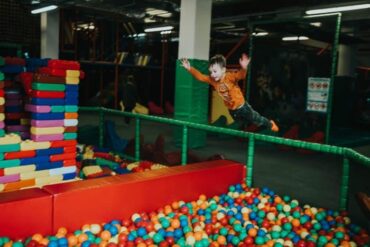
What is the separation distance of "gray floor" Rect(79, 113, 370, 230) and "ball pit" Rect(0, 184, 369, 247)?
40 centimetres

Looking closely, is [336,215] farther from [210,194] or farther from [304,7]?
[304,7]

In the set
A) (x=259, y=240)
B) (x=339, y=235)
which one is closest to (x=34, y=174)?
(x=259, y=240)

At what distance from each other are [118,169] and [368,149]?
22.4 feet

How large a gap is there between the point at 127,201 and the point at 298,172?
4.08m

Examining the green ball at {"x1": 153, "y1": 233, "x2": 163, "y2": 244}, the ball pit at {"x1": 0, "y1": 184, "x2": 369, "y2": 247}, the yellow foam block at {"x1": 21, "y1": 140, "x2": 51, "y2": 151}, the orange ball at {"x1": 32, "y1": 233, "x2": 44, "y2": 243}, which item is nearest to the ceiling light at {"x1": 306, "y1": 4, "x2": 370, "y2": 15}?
the ball pit at {"x1": 0, "y1": 184, "x2": 369, "y2": 247}

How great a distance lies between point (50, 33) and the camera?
527 inches

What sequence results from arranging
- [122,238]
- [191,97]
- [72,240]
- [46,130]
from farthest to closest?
[191,97]
[46,130]
[122,238]
[72,240]

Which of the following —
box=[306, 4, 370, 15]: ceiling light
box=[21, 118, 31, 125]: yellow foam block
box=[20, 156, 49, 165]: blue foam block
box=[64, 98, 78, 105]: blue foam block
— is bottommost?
box=[20, 156, 49, 165]: blue foam block

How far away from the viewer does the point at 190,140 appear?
850cm

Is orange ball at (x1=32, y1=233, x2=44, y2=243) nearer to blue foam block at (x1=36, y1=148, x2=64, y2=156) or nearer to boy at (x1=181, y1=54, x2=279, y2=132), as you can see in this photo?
blue foam block at (x1=36, y1=148, x2=64, y2=156)

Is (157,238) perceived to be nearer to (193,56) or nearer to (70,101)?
(70,101)

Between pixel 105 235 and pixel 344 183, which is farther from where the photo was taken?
pixel 344 183

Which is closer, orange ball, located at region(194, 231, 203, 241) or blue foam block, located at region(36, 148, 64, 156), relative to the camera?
orange ball, located at region(194, 231, 203, 241)

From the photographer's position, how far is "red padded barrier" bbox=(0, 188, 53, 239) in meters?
2.91
